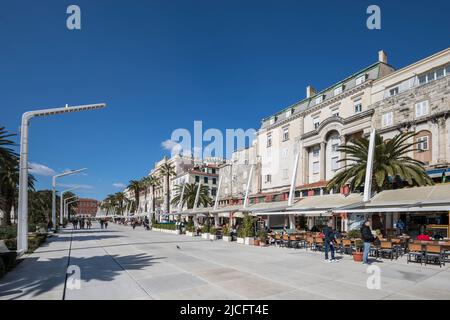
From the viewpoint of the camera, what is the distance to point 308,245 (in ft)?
68.7

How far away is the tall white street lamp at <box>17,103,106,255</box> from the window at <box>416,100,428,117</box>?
26.1 m

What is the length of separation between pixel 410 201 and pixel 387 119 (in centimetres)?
1902

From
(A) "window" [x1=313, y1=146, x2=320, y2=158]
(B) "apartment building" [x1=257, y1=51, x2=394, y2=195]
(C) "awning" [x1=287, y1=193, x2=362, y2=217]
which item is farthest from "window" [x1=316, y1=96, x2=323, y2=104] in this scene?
(C) "awning" [x1=287, y1=193, x2=362, y2=217]

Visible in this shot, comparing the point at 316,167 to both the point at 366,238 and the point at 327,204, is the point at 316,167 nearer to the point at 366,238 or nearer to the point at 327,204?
the point at 327,204

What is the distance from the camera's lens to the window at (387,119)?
31.3 m

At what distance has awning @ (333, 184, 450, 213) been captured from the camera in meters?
13.9

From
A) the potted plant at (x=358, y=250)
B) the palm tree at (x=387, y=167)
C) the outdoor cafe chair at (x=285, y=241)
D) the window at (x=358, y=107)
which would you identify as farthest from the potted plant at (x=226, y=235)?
the window at (x=358, y=107)

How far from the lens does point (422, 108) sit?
93.0ft

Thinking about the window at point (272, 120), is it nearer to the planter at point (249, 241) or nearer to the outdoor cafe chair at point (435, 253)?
the planter at point (249, 241)

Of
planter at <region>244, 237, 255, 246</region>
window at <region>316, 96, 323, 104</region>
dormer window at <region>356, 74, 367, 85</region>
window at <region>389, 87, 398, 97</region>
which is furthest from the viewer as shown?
window at <region>316, 96, 323, 104</region>

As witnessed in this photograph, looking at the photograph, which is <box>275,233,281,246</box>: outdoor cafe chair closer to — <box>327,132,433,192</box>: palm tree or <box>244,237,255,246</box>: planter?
<box>244,237,255,246</box>: planter

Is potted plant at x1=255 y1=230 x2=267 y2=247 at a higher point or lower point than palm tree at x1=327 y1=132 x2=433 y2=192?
lower

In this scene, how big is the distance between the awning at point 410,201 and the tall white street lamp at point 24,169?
14246 mm
